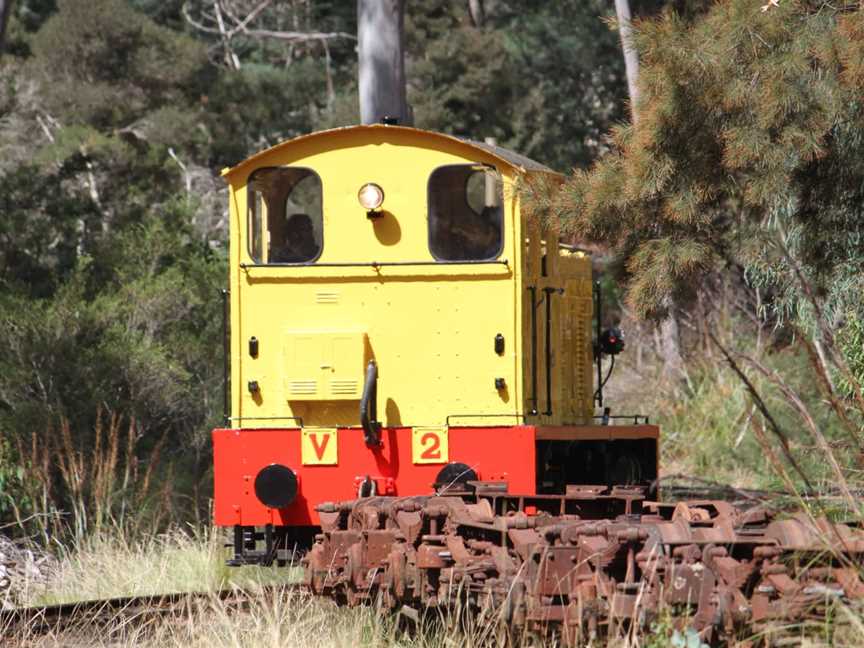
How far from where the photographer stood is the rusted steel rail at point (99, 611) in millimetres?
8891

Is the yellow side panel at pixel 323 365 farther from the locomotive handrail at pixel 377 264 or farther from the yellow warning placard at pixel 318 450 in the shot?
the locomotive handrail at pixel 377 264

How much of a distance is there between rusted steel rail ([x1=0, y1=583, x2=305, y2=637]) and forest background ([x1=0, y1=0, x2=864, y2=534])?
7.44 feet

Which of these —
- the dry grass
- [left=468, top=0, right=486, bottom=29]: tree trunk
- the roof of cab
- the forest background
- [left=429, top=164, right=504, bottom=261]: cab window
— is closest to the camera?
the forest background

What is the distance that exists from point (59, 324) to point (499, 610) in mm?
10892

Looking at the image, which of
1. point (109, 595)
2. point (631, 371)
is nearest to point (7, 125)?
point (631, 371)

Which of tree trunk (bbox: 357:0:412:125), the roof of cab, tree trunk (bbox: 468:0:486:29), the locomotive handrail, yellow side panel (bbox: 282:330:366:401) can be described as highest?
tree trunk (bbox: 468:0:486:29)

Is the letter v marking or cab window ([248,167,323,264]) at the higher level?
cab window ([248,167,323,264])

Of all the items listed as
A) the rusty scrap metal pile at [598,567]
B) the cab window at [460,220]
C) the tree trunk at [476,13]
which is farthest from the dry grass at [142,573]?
the tree trunk at [476,13]

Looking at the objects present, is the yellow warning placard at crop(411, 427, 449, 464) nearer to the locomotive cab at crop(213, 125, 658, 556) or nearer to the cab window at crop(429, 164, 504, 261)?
the locomotive cab at crop(213, 125, 658, 556)

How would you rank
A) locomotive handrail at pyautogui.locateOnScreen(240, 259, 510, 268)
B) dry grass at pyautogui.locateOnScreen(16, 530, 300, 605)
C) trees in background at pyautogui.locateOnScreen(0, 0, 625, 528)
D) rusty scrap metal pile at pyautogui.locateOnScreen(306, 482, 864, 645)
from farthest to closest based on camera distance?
trees in background at pyautogui.locateOnScreen(0, 0, 625, 528) → dry grass at pyautogui.locateOnScreen(16, 530, 300, 605) → locomotive handrail at pyautogui.locateOnScreen(240, 259, 510, 268) → rusty scrap metal pile at pyautogui.locateOnScreen(306, 482, 864, 645)

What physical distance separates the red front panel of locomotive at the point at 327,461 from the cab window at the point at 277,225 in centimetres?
127

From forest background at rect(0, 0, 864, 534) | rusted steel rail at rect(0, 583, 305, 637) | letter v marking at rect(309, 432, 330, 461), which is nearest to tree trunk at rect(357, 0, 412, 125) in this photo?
forest background at rect(0, 0, 864, 534)

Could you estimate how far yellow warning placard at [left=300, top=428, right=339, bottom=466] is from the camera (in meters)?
10.4

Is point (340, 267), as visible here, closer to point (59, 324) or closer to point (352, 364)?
point (352, 364)
